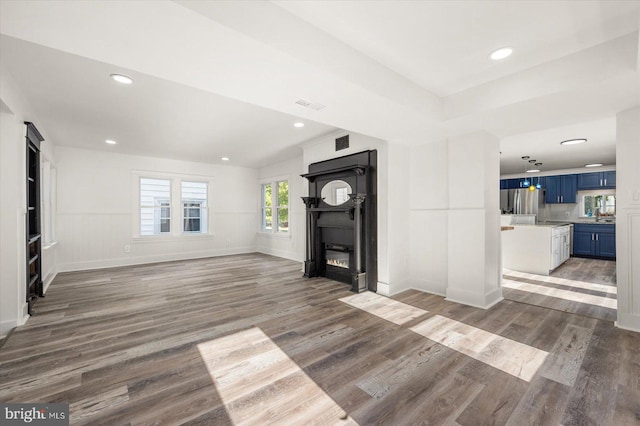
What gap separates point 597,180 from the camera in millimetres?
7082

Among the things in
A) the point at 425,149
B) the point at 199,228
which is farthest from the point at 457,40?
the point at 199,228

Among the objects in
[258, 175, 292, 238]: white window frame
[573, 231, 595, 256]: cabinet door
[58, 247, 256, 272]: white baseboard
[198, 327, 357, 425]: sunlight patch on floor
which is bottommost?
[198, 327, 357, 425]: sunlight patch on floor

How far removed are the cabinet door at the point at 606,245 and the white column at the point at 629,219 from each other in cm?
542

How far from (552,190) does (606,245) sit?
185 cm

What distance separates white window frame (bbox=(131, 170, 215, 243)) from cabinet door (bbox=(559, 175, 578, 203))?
965 centimetres

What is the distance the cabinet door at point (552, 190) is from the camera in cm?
769

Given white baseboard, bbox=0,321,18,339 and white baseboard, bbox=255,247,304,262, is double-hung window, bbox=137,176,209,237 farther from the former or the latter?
white baseboard, bbox=0,321,18,339

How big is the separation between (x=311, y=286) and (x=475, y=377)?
9.08 ft

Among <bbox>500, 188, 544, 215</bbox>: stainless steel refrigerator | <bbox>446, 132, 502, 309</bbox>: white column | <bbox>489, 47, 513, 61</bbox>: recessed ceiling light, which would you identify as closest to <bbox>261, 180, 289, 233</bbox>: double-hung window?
<bbox>446, 132, 502, 309</bbox>: white column

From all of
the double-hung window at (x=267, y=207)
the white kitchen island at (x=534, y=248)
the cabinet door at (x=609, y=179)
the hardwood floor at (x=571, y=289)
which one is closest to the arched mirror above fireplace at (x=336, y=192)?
the hardwood floor at (x=571, y=289)

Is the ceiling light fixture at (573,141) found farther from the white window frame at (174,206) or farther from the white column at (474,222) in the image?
the white window frame at (174,206)

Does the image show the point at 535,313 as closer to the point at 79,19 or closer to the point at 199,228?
the point at 79,19

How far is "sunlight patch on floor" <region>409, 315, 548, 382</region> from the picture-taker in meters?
2.11

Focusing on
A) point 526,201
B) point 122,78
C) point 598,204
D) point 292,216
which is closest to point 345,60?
point 122,78
